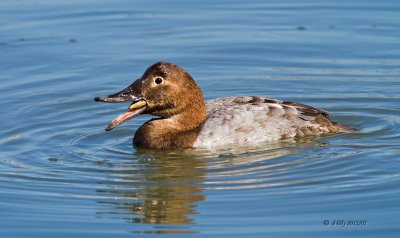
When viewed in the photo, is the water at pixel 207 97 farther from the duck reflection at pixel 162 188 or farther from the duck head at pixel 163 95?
the duck head at pixel 163 95

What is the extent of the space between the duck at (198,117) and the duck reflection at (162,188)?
0.37m

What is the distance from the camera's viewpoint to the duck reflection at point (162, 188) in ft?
29.8

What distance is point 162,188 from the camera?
9.95 meters

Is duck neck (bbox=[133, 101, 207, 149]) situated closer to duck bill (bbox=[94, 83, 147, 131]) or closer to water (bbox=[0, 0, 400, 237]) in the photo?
water (bbox=[0, 0, 400, 237])

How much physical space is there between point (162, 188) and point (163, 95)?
2.08m

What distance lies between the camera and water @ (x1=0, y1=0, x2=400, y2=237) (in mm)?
8891

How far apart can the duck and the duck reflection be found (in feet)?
1.23

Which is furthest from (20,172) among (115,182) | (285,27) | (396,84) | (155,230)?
(285,27)

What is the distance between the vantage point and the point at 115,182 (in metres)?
10.1

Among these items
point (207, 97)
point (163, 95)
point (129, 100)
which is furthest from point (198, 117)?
point (207, 97)

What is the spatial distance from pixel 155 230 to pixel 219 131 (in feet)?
10.5

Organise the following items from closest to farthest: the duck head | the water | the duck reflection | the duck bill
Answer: the water < the duck reflection < the duck bill < the duck head

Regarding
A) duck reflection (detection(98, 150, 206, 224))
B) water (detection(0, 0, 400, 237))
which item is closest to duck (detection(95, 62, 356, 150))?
water (detection(0, 0, 400, 237))

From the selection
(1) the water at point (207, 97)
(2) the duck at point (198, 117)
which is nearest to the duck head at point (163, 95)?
(2) the duck at point (198, 117)
